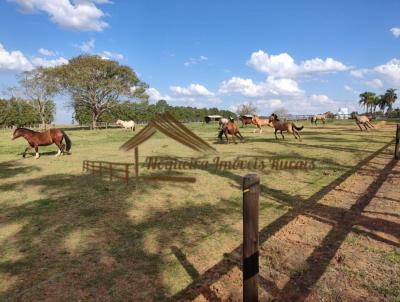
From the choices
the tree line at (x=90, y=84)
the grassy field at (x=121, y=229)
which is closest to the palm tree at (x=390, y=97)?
the tree line at (x=90, y=84)

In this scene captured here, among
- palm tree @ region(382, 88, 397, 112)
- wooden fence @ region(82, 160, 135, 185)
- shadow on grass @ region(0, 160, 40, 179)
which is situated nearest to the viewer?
wooden fence @ region(82, 160, 135, 185)

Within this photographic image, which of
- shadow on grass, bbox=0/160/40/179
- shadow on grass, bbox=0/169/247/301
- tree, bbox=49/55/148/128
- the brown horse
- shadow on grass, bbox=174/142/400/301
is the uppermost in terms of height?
tree, bbox=49/55/148/128

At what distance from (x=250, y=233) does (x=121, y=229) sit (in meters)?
3.25

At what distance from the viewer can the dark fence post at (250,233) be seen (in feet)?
9.58

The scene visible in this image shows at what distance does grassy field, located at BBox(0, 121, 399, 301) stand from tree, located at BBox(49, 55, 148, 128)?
38.9 meters

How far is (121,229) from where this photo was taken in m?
5.62

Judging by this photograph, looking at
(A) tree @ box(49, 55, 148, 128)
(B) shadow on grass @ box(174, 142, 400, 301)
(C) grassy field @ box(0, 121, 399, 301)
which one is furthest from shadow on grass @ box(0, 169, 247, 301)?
(A) tree @ box(49, 55, 148, 128)

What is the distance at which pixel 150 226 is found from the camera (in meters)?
5.75

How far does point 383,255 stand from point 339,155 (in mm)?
9788

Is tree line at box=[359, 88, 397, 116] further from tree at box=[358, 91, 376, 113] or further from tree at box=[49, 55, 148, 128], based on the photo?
tree at box=[49, 55, 148, 128]

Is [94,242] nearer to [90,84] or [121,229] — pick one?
[121,229]

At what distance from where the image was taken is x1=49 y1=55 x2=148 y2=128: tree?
46219 mm

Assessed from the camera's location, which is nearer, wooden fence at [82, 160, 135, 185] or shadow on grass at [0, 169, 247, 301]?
shadow on grass at [0, 169, 247, 301]

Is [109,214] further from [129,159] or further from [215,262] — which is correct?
[129,159]
